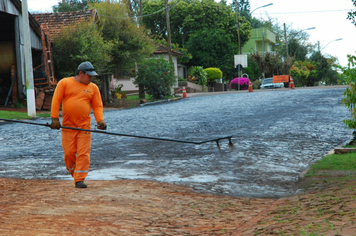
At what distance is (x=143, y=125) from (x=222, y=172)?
7.31 m

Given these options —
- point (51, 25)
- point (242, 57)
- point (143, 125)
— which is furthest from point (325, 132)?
point (242, 57)

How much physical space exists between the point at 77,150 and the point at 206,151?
419cm

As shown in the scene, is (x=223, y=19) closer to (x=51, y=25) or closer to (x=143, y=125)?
(x=51, y=25)

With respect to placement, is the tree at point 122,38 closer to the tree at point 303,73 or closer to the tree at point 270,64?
the tree at point 270,64

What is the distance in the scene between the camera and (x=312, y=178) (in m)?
7.61

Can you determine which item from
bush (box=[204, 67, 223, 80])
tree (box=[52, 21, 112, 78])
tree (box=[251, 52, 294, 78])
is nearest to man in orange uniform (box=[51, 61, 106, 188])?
tree (box=[52, 21, 112, 78])

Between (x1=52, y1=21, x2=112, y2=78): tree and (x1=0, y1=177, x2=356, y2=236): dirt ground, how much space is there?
1961 centimetres

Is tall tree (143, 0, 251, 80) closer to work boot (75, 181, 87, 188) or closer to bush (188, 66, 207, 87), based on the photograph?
bush (188, 66, 207, 87)

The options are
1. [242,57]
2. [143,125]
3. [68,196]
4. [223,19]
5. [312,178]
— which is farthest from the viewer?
[223,19]

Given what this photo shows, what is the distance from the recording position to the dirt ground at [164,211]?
474cm

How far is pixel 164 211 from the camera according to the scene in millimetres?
5691

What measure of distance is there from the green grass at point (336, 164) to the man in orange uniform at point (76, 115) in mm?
3572

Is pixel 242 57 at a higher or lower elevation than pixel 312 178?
higher

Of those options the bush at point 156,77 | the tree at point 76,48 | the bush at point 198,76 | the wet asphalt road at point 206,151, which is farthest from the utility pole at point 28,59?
the bush at point 198,76
